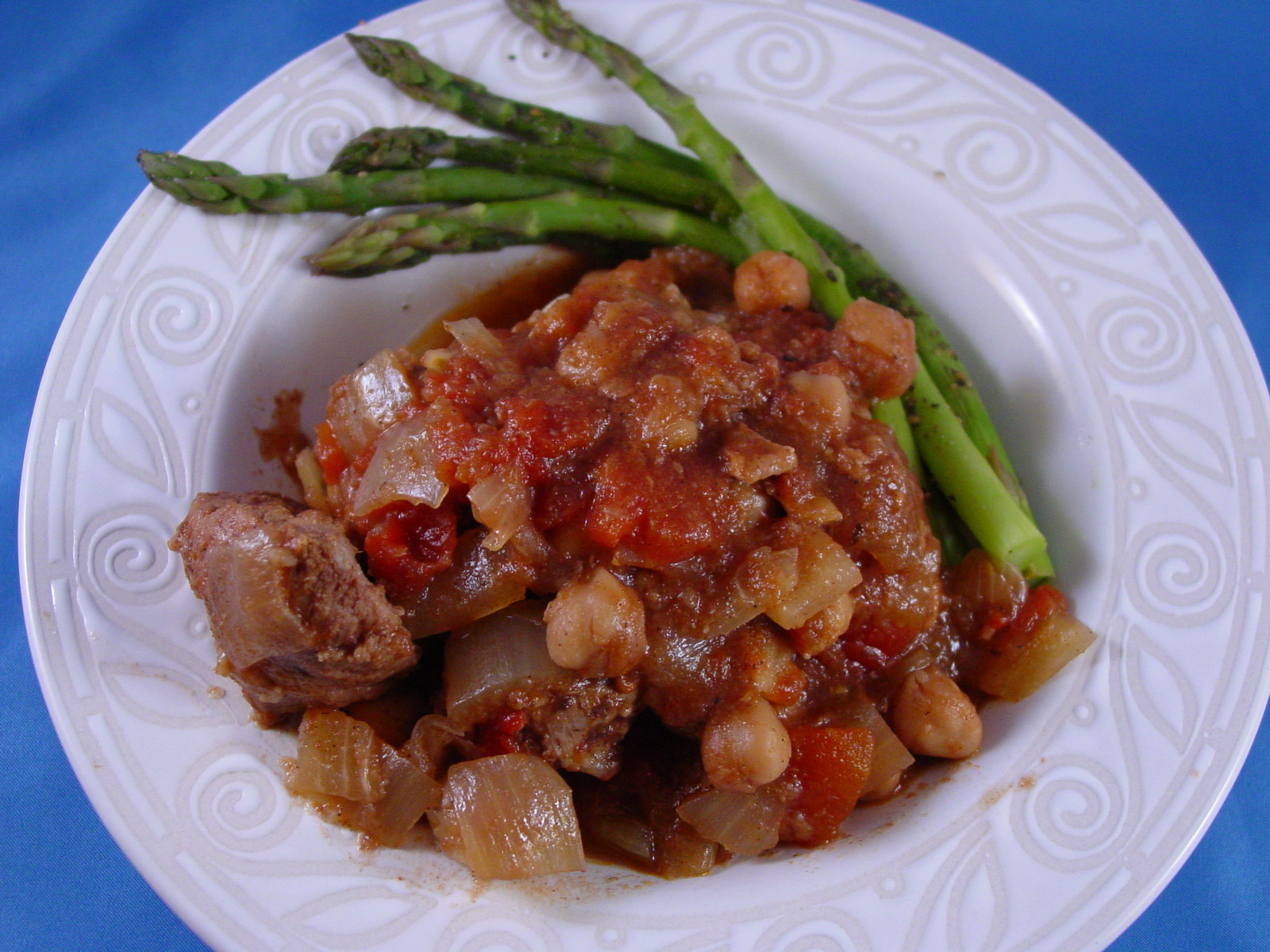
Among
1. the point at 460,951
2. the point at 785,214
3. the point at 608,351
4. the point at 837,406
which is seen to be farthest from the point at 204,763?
the point at 785,214

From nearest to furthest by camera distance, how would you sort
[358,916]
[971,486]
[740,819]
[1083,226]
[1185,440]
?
[358,916], [740,819], [1185,440], [971,486], [1083,226]

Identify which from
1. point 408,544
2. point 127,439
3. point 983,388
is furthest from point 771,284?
point 127,439

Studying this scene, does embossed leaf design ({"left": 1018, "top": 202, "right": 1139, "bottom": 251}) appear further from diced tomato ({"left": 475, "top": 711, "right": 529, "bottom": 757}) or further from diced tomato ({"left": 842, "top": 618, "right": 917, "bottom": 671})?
diced tomato ({"left": 475, "top": 711, "right": 529, "bottom": 757})

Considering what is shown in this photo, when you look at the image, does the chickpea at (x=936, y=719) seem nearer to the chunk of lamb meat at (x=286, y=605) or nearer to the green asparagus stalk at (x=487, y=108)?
the chunk of lamb meat at (x=286, y=605)

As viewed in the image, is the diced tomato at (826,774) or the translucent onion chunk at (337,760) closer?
the translucent onion chunk at (337,760)

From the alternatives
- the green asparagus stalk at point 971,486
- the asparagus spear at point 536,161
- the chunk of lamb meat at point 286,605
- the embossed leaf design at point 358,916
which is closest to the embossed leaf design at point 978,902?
the green asparagus stalk at point 971,486

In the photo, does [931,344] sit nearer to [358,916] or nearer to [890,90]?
[890,90]
